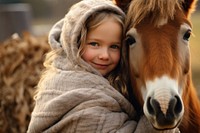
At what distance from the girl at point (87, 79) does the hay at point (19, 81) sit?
7.91 ft

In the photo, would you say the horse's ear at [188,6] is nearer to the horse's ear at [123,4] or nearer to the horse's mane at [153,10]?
the horse's mane at [153,10]

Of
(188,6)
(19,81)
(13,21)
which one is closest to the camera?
(188,6)

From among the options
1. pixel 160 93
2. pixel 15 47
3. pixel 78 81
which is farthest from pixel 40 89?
pixel 15 47

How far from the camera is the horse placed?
10.3 ft

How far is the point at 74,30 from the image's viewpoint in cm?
354

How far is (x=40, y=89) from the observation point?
3658 millimetres

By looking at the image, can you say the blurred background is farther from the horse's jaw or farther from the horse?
the horse's jaw

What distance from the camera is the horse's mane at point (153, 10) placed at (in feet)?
11.4

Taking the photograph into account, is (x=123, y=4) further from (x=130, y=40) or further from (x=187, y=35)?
(x=187, y=35)

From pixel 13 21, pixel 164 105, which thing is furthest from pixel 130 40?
pixel 13 21

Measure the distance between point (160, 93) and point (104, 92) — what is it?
428 millimetres

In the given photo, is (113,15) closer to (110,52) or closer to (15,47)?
(110,52)

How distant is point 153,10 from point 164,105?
69 cm

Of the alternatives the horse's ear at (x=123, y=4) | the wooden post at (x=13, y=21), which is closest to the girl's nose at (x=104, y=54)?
the horse's ear at (x=123, y=4)
